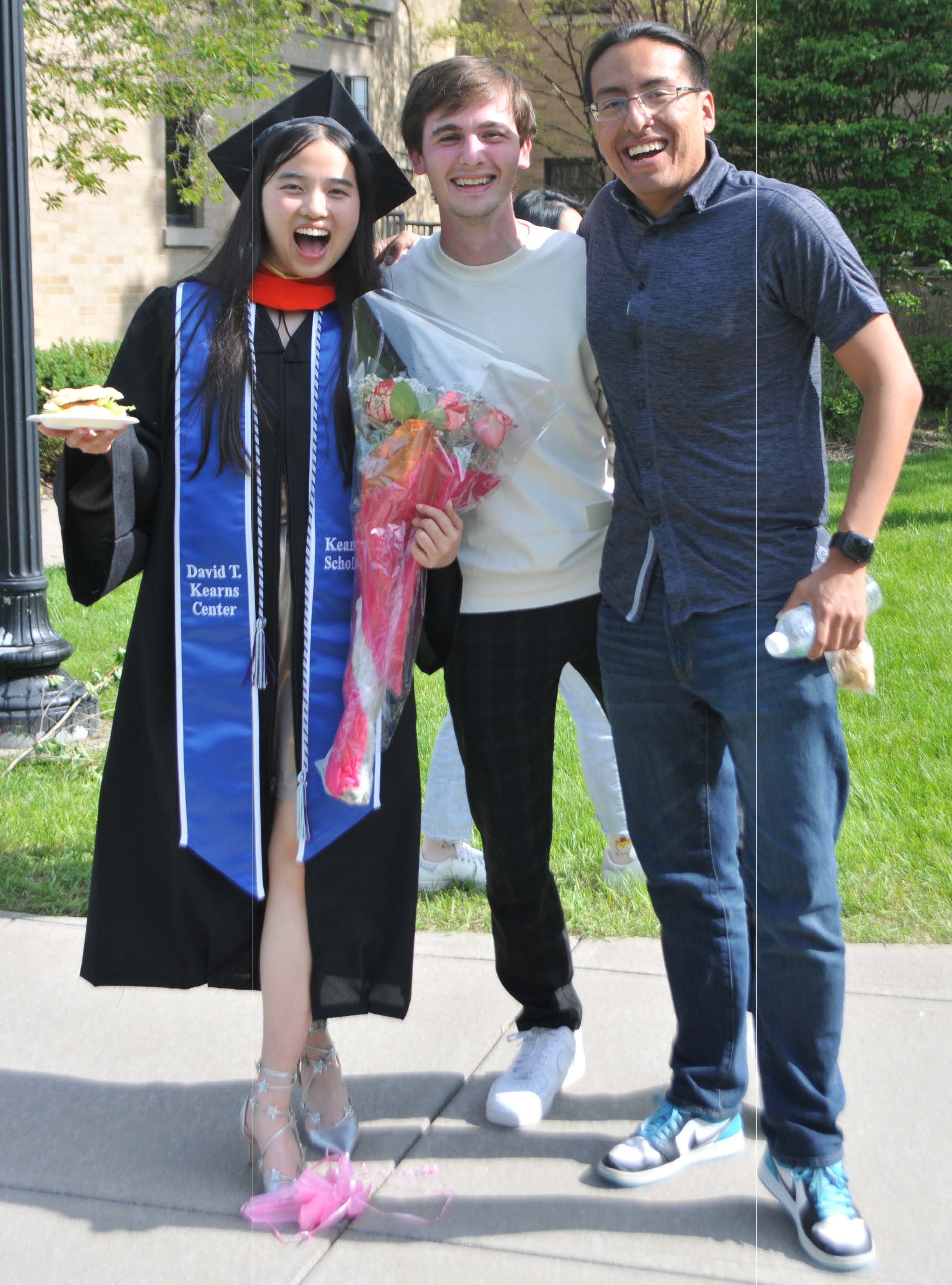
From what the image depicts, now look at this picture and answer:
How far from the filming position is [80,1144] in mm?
3006

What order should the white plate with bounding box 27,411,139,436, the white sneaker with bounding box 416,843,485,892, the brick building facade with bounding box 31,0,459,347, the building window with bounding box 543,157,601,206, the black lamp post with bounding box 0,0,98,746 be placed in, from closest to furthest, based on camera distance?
the white plate with bounding box 27,411,139,436
the white sneaker with bounding box 416,843,485,892
the black lamp post with bounding box 0,0,98,746
the brick building facade with bounding box 31,0,459,347
the building window with bounding box 543,157,601,206

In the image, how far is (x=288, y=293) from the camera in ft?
9.22

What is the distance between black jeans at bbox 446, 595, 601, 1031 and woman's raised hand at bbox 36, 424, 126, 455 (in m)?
0.88

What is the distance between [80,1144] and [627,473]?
6.30ft

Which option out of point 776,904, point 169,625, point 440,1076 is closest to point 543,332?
point 169,625

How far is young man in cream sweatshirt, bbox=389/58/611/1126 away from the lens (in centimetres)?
289

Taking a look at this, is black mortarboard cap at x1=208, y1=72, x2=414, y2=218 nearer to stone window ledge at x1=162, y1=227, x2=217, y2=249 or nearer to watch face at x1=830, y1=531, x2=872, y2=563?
watch face at x1=830, y1=531, x2=872, y2=563

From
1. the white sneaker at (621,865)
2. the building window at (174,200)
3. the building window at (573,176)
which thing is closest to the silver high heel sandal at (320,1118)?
the white sneaker at (621,865)

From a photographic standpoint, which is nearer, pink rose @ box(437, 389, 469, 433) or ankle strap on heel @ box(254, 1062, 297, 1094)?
pink rose @ box(437, 389, 469, 433)

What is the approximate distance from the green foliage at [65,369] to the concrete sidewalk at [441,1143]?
9336 mm

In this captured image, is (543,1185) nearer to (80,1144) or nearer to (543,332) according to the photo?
(80,1144)

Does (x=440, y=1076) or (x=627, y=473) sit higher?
(x=627, y=473)

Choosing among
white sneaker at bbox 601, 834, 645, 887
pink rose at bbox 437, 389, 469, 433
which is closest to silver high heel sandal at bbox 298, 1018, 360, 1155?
pink rose at bbox 437, 389, 469, 433

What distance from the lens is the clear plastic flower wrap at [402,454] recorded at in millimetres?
2645
